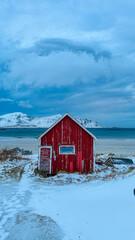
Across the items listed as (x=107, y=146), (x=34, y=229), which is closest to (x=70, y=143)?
(x=34, y=229)

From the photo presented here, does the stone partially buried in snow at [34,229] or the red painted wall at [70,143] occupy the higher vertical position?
the red painted wall at [70,143]

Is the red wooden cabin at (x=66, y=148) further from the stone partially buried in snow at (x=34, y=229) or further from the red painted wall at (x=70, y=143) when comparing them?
the stone partially buried in snow at (x=34, y=229)

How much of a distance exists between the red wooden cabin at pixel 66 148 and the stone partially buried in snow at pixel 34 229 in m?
9.88

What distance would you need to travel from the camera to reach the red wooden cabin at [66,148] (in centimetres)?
1636

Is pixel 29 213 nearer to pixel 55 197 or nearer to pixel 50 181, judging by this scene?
pixel 55 197

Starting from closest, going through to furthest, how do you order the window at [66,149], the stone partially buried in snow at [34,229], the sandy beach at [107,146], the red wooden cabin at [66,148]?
the stone partially buried in snow at [34,229] < the red wooden cabin at [66,148] < the window at [66,149] < the sandy beach at [107,146]

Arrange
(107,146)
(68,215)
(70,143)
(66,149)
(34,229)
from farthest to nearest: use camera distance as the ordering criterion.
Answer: (107,146), (66,149), (70,143), (68,215), (34,229)

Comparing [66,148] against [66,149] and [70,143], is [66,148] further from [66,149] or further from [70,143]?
[70,143]

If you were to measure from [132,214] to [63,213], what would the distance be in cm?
254

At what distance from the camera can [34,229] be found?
18.0 ft

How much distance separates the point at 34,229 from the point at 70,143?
11223 mm

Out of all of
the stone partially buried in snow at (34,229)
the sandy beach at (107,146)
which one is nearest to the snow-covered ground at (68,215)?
the stone partially buried in snow at (34,229)

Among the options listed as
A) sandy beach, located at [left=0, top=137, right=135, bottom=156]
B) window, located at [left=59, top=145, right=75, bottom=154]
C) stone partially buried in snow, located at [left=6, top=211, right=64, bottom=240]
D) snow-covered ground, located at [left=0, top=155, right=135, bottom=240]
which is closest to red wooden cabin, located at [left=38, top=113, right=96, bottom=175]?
window, located at [left=59, top=145, right=75, bottom=154]

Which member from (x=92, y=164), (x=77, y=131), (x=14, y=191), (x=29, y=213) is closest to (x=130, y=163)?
(x=92, y=164)
